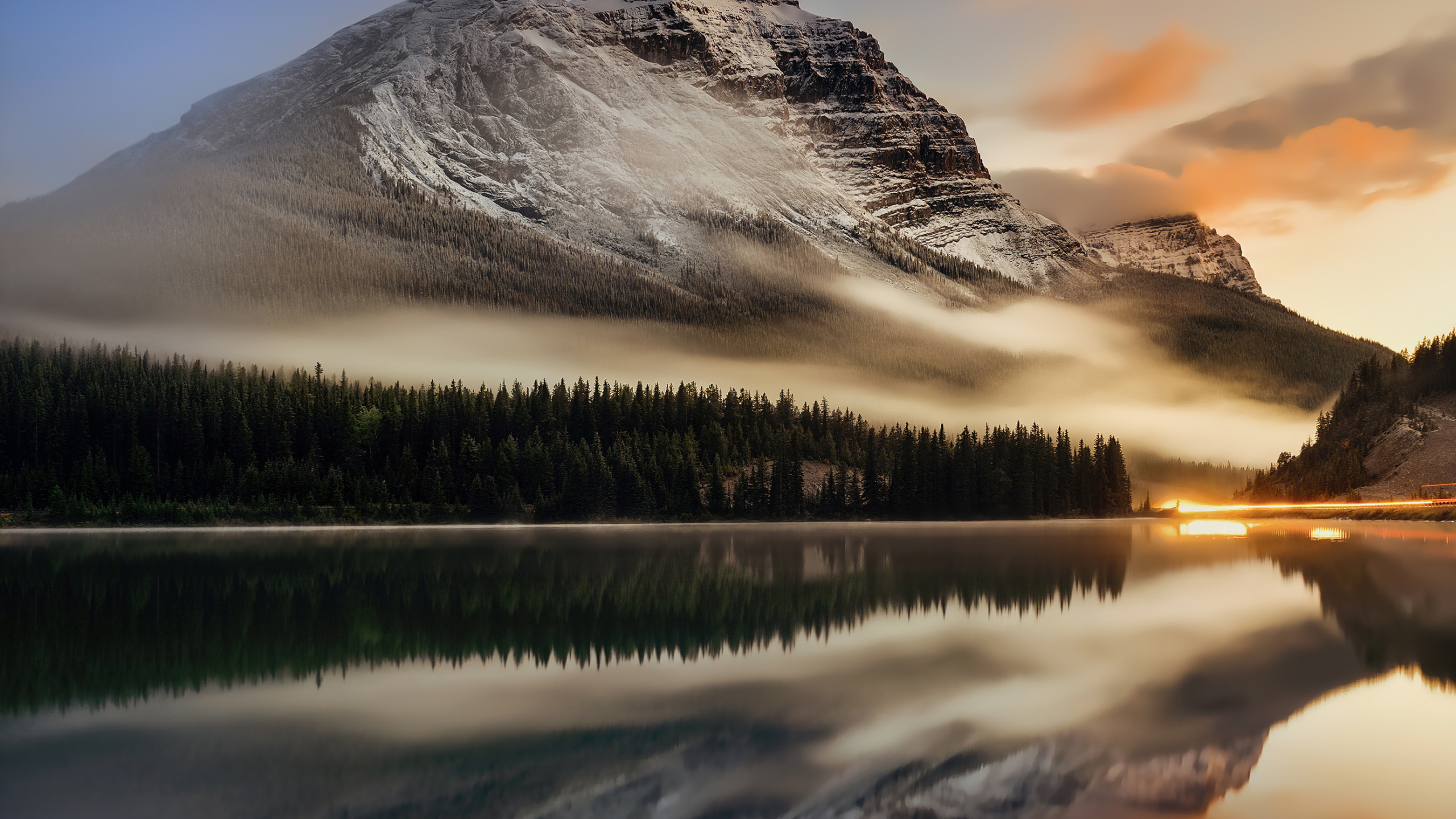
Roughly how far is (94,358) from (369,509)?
44668mm

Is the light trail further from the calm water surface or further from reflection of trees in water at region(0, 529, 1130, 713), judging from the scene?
the calm water surface

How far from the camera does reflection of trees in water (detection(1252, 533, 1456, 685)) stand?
26.3m

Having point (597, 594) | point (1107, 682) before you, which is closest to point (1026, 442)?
point (597, 594)

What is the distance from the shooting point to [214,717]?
2080cm

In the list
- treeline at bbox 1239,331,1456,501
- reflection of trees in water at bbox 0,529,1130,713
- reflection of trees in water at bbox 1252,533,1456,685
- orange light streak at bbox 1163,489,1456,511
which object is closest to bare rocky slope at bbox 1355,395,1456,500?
treeline at bbox 1239,331,1456,501

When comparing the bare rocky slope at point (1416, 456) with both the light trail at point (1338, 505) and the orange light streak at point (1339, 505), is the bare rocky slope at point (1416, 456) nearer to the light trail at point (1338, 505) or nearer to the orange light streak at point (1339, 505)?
the light trail at point (1338, 505)

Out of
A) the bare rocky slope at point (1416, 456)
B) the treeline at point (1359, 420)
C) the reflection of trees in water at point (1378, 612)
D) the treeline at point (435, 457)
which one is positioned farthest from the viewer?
the treeline at point (1359, 420)

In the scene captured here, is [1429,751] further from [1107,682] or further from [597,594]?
[597,594]

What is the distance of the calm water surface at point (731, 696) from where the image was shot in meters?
15.9

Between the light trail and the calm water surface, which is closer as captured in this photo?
the calm water surface

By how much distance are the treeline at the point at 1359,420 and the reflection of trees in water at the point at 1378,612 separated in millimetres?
88971

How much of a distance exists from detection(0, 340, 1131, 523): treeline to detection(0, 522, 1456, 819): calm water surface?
68.0 meters

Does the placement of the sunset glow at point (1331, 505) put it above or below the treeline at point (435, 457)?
below

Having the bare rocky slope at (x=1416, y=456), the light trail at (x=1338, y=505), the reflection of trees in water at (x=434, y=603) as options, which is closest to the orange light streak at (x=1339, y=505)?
the light trail at (x=1338, y=505)
